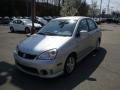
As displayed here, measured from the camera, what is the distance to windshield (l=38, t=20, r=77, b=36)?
575 cm

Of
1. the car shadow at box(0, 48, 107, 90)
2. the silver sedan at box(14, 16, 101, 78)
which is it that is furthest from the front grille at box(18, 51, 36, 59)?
the car shadow at box(0, 48, 107, 90)

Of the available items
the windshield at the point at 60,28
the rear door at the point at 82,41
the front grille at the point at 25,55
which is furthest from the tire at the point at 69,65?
the front grille at the point at 25,55

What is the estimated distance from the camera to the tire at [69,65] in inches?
201

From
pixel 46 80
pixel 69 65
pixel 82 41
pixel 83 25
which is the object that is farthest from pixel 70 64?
pixel 83 25

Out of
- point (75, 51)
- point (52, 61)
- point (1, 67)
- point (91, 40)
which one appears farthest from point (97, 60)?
point (1, 67)

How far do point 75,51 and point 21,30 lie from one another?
46.3 ft

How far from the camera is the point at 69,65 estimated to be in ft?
17.3

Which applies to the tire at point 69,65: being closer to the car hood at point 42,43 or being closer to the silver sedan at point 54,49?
the silver sedan at point 54,49

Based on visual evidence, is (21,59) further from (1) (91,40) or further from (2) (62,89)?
(1) (91,40)

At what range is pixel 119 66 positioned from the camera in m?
6.34

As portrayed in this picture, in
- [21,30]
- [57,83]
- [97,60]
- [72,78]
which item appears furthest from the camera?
[21,30]

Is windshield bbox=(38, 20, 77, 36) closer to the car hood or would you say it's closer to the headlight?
the car hood

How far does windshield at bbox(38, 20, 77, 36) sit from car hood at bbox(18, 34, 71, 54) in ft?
1.15

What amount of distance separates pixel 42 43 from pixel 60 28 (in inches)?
44.3
